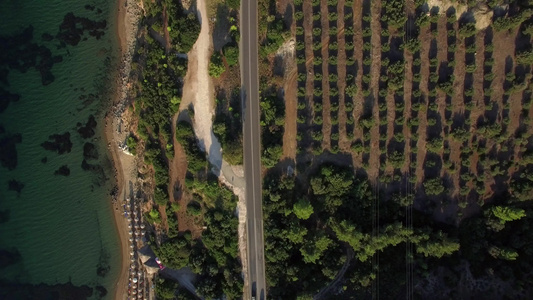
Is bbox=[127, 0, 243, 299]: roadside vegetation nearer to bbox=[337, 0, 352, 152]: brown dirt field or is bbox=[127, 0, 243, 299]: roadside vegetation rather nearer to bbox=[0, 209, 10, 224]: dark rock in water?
bbox=[337, 0, 352, 152]: brown dirt field

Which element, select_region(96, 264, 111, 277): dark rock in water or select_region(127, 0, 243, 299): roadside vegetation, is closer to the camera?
select_region(127, 0, 243, 299): roadside vegetation

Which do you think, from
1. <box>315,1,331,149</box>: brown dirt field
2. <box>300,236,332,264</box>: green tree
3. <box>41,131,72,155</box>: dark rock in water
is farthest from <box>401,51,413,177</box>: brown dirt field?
<box>41,131,72,155</box>: dark rock in water

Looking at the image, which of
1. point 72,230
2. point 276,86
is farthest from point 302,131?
point 72,230

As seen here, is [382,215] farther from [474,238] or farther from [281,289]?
[281,289]

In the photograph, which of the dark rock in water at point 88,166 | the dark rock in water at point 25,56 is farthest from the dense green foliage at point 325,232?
the dark rock in water at point 25,56

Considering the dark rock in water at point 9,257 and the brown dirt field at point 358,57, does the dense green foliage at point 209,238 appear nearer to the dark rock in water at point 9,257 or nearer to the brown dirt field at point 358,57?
the brown dirt field at point 358,57

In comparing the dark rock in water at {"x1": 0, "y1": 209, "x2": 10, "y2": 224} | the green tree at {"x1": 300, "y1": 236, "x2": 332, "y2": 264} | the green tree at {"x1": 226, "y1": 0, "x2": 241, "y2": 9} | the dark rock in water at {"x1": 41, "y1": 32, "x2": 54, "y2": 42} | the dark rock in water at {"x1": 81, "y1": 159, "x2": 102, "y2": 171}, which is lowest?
the green tree at {"x1": 300, "y1": 236, "x2": 332, "y2": 264}

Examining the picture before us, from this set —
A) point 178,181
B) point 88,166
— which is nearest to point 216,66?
point 178,181
